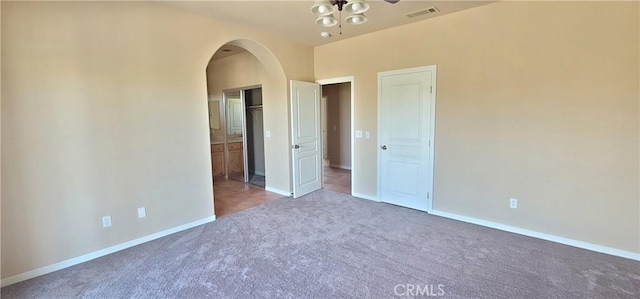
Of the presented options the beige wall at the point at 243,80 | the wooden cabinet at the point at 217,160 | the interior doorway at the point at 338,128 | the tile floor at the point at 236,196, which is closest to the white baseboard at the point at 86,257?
the tile floor at the point at 236,196

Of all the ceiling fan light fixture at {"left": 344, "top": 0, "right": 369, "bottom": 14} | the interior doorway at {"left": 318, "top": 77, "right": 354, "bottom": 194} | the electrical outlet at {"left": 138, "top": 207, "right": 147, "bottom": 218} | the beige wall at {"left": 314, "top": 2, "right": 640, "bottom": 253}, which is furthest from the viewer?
the interior doorway at {"left": 318, "top": 77, "right": 354, "bottom": 194}

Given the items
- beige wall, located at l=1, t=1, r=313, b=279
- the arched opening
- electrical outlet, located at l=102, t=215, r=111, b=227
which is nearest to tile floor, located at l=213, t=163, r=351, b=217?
the arched opening

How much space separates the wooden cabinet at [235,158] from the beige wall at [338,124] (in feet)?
7.85

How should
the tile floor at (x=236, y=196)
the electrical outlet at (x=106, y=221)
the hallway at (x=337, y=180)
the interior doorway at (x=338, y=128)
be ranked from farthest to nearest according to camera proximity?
the interior doorway at (x=338, y=128), the hallway at (x=337, y=180), the tile floor at (x=236, y=196), the electrical outlet at (x=106, y=221)

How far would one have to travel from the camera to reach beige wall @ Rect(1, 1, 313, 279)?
2.40 m

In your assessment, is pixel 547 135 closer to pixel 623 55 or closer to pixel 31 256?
pixel 623 55

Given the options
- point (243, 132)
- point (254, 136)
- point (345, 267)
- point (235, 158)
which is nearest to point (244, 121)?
point (243, 132)

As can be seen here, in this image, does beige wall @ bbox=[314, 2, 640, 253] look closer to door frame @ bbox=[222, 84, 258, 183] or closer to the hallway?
the hallway

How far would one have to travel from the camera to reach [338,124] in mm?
7602

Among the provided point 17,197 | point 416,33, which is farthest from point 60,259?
point 416,33

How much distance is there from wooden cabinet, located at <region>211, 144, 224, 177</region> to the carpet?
287 cm

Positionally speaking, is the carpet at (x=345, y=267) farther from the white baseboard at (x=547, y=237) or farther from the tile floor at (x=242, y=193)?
the tile floor at (x=242, y=193)

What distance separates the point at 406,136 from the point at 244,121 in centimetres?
333

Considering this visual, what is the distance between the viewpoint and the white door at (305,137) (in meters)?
4.69
